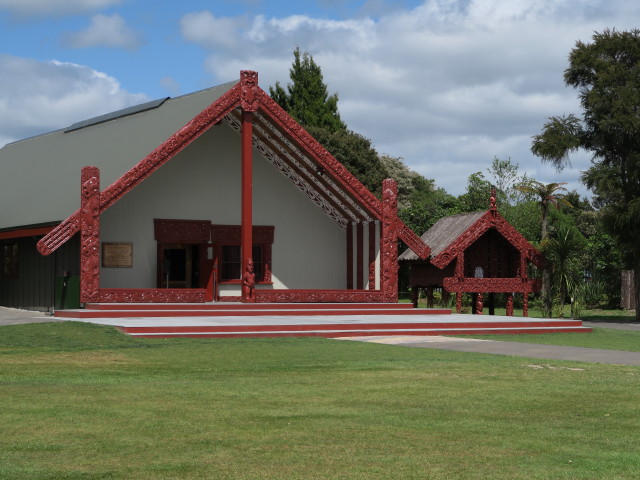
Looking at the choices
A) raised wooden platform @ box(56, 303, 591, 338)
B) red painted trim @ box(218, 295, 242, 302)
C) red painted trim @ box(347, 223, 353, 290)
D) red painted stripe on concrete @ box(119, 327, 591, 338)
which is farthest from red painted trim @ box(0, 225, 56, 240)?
red painted trim @ box(347, 223, 353, 290)

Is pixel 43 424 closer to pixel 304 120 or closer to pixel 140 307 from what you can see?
pixel 140 307

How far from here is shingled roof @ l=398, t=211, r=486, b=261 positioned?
107 ft

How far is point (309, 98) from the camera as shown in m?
65.2

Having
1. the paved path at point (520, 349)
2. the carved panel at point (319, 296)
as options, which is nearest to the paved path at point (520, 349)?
the paved path at point (520, 349)

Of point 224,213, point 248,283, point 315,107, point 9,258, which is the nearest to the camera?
point 248,283

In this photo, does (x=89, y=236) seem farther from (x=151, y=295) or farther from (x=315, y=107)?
(x=315, y=107)

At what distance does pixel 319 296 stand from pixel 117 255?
621 centimetres

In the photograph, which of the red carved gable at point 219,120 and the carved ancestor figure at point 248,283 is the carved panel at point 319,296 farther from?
the red carved gable at point 219,120

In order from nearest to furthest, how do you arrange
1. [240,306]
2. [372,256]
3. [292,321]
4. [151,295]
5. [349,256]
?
[292,321] < [240,306] < [151,295] < [372,256] < [349,256]

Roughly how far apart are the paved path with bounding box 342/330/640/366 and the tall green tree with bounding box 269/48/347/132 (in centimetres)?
4363

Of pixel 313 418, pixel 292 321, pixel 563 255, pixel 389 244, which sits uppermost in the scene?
pixel 389 244

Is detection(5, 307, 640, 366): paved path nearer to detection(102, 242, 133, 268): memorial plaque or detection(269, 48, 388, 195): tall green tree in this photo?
detection(102, 242, 133, 268): memorial plaque

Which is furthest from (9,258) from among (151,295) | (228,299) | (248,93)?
(248,93)

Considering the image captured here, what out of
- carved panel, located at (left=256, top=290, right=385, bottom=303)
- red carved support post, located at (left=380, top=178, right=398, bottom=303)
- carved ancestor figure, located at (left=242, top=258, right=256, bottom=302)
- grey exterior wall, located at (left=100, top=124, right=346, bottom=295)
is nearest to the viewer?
carved ancestor figure, located at (left=242, top=258, right=256, bottom=302)
